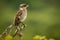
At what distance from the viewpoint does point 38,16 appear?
191 centimetres

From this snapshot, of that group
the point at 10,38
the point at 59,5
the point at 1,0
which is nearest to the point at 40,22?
the point at 59,5

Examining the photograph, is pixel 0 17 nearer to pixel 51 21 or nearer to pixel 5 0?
pixel 5 0

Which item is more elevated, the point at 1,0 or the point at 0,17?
the point at 1,0

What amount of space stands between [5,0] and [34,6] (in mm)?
230

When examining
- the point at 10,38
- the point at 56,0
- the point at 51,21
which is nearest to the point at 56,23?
the point at 51,21

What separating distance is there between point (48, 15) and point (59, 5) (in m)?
0.14

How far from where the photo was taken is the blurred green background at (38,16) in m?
1.77

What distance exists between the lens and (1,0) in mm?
1835

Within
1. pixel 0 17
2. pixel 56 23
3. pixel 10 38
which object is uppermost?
pixel 0 17

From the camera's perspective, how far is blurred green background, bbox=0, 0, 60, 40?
1.77 meters

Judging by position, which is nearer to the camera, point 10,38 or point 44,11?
point 10,38

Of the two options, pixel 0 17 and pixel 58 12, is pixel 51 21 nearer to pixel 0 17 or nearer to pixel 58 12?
pixel 58 12

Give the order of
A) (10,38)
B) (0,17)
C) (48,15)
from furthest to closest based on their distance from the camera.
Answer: (48,15) < (0,17) < (10,38)

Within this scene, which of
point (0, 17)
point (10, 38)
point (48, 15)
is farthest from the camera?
point (48, 15)
